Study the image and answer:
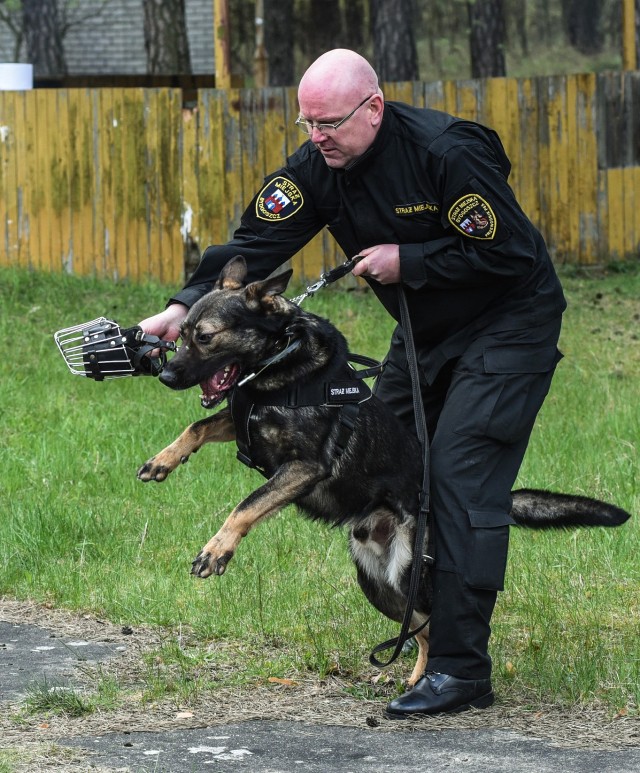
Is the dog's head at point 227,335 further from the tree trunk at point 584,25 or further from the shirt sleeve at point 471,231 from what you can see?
the tree trunk at point 584,25

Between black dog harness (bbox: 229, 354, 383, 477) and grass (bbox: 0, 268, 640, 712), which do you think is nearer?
black dog harness (bbox: 229, 354, 383, 477)

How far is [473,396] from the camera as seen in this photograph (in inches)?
173

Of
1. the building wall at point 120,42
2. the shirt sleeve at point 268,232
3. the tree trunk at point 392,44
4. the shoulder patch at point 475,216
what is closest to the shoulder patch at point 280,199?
the shirt sleeve at point 268,232

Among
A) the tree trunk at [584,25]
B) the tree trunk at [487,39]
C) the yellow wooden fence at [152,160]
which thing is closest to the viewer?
the yellow wooden fence at [152,160]

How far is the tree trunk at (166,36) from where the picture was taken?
20.5 metres

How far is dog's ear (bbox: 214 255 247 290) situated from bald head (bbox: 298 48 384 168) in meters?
0.52

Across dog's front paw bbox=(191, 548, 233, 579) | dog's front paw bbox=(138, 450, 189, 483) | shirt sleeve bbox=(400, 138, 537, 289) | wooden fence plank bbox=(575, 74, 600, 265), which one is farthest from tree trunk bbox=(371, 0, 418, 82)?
dog's front paw bbox=(191, 548, 233, 579)

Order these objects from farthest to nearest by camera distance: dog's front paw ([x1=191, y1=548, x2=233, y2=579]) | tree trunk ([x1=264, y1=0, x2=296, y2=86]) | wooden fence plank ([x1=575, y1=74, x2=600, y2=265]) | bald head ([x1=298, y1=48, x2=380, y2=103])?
tree trunk ([x1=264, y1=0, x2=296, y2=86]) < wooden fence plank ([x1=575, y1=74, x2=600, y2=265]) < bald head ([x1=298, y1=48, x2=380, y2=103]) < dog's front paw ([x1=191, y1=548, x2=233, y2=579])

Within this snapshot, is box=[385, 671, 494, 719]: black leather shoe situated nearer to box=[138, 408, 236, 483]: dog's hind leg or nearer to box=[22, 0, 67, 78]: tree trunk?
box=[138, 408, 236, 483]: dog's hind leg

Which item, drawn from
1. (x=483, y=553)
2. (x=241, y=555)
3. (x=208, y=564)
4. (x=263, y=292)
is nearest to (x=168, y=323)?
(x=263, y=292)

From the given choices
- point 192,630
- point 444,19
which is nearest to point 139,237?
point 192,630

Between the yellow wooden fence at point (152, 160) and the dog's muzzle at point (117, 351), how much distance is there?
27.4 feet

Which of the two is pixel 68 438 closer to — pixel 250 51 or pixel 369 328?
pixel 369 328

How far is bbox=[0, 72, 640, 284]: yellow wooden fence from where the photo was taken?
12562mm
